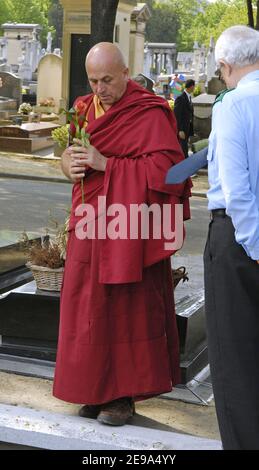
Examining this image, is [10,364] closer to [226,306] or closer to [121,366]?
[121,366]

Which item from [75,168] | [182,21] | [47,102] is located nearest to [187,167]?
[75,168]

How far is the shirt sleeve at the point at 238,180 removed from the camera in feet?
10.5

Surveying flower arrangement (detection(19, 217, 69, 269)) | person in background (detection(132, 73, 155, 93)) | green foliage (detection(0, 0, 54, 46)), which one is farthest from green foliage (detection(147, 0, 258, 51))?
flower arrangement (detection(19, 217, 69, 269))

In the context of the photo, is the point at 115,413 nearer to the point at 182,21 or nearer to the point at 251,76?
the point at 251,76

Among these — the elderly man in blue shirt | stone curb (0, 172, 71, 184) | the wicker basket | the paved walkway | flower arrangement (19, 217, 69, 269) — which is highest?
the elderly man in blue shirt

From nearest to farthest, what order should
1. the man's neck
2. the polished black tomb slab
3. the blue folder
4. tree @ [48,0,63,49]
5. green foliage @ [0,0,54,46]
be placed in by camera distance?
the man's neck < the blue folder < the polished black tomb slab < green foliage @ [0,0,54,46] < tree @ [48,0,63,49]

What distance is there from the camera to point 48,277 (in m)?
5.26

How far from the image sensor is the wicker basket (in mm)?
5223

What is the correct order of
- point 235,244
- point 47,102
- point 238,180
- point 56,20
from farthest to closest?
point 56,20
point 47,102
point 235,244
point 238,180

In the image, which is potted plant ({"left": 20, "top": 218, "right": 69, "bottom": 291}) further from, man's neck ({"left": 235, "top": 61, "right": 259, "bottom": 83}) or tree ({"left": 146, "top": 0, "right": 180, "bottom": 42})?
tree ({"left": 146, "top": 0, "right": 180, "bottom": 42})

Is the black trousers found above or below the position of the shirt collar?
below

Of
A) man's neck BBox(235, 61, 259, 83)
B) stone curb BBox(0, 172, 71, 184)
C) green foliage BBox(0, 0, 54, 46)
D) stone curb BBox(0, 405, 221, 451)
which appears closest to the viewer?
man's neck BBox(235, 61, 259, 83)

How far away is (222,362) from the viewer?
3438 mm

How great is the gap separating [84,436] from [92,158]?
48.1 inches
